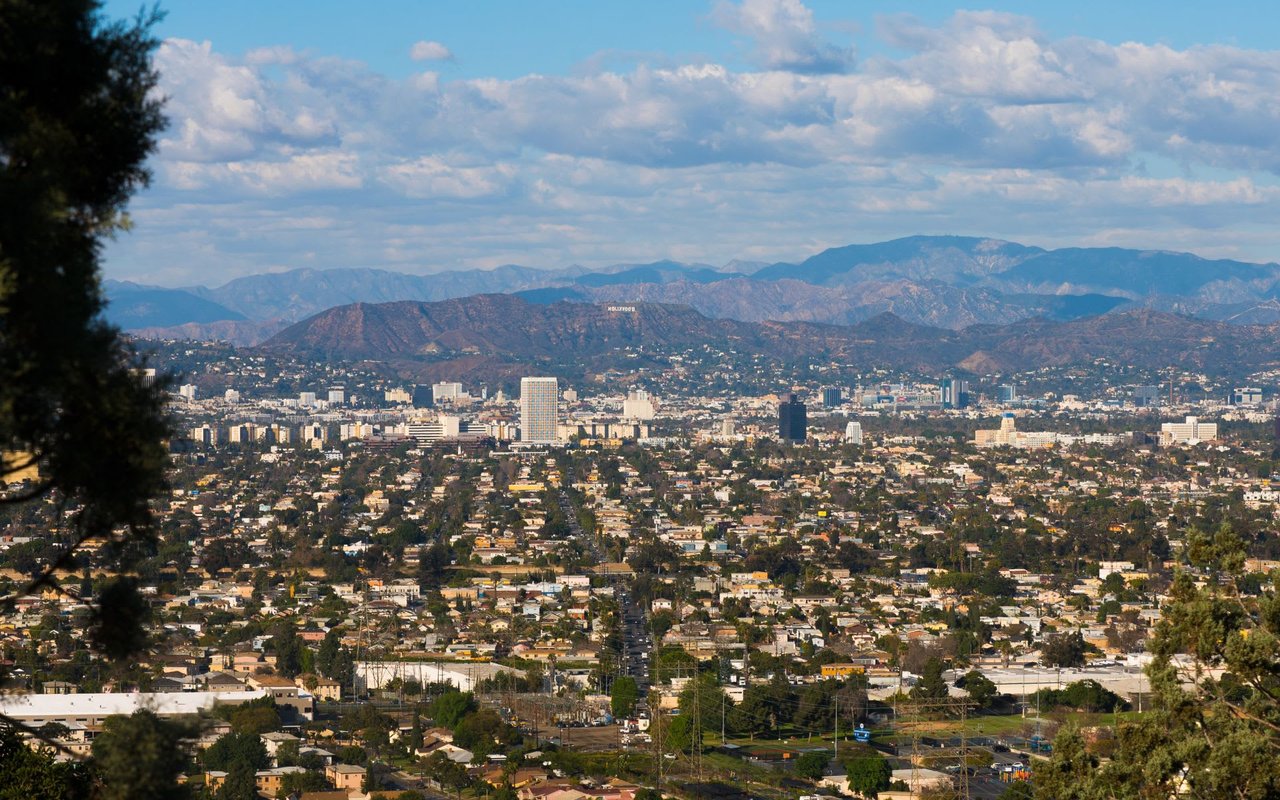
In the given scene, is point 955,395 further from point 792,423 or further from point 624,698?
point 624,698

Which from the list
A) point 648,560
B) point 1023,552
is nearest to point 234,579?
point 648,560

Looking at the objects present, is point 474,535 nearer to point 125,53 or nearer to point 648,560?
point 648,560

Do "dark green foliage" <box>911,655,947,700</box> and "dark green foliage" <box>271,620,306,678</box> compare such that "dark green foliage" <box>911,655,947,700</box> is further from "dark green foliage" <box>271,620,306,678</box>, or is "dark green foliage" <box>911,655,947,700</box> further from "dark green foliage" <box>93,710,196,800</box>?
"dark green foliage" <box>93,710,196,800</box>

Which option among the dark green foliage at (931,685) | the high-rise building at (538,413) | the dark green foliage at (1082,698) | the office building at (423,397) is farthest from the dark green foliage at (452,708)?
the office building at (423,397)

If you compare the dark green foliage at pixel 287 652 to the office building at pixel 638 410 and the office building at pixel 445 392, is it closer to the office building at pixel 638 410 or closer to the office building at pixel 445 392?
the office building at pixel 638 410

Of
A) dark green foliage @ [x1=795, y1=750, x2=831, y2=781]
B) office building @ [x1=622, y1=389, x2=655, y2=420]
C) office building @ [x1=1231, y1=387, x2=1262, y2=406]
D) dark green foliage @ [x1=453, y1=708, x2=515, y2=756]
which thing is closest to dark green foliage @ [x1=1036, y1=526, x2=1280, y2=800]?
dark green foliage @ [x1=795, y1=750, x2=831, y2=781]
